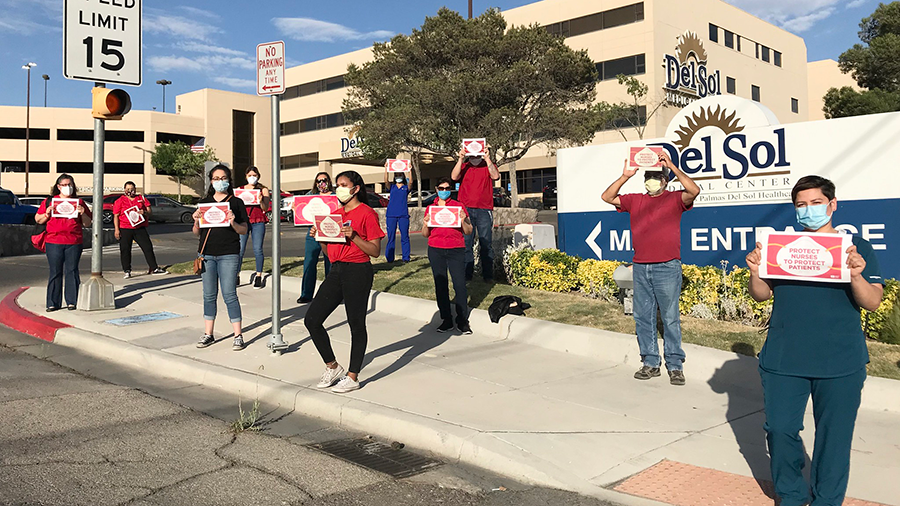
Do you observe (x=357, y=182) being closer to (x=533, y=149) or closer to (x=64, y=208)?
(x=64, y=208)

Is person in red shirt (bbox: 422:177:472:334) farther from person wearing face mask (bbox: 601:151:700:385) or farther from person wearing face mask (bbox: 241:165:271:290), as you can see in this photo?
person wearing face mask (bbox: 241:165:271:290)

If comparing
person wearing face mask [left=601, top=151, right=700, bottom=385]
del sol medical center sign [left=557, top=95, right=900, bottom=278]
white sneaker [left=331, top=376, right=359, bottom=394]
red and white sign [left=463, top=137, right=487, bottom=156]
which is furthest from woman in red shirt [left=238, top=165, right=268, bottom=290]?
A: person wearing face mask [left=601, top=151, right=700, bottom=385]

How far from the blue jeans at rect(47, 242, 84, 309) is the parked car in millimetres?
16279

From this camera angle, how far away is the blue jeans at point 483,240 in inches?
441

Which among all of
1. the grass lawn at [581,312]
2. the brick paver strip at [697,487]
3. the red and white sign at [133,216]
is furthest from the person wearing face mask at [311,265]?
the brick paver strip at [697,487]

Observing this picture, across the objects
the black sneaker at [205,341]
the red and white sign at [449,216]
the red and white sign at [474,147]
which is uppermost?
the red and white sign at [474,147]

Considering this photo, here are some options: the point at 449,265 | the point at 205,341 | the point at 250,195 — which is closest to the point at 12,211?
the point at 250,195

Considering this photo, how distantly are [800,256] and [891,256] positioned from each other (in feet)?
19.9

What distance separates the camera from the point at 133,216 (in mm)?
13828

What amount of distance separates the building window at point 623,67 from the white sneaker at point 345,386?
149 ft

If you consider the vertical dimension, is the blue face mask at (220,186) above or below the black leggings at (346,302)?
above

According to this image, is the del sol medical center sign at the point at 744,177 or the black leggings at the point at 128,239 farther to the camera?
the black leggings at the point at 128,239

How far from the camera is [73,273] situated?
10.6 meters

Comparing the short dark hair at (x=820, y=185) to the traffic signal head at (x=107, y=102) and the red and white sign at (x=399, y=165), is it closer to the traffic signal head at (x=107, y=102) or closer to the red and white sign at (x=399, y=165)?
the traffic signal head at (x=107, y=102)
